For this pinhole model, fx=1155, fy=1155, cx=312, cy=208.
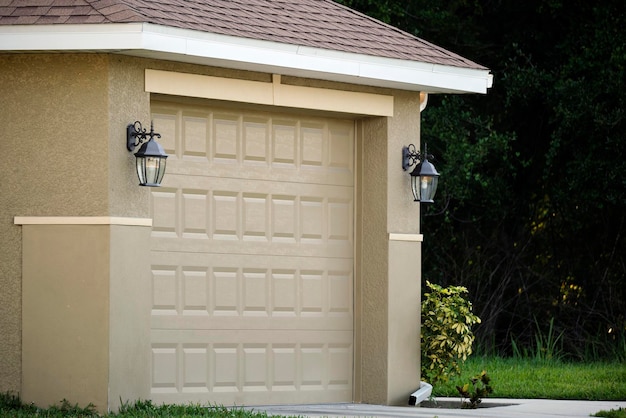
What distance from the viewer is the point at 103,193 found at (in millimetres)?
9172

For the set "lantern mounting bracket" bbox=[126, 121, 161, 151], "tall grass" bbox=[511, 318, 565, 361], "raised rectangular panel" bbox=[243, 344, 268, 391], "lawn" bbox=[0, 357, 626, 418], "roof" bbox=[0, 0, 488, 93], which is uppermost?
"roof" bbox=[0, 0, 488, 93]

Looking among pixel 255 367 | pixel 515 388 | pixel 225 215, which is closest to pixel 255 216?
pixel 225 215

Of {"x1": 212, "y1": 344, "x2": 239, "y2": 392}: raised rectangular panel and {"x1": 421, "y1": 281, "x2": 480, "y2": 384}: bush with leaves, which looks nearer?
{"x1": 212, "y1": 344, "x2": 239, "y2": 392}: raised rectangular panel

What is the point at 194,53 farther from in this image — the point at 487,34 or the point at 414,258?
the point at 487,34

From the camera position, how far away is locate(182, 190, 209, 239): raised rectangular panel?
1009 centimetres

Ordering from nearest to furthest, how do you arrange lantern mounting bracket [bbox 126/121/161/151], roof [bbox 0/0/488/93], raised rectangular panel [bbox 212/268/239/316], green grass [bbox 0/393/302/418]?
1. green grass [bbox 0/393/302/418]
2. roof [bbox 0/0/488/93]
3. lantern mounting bracket [bbox 126/121/161/151]
4. raised rectangular panel [bbox 212/268/239/316]

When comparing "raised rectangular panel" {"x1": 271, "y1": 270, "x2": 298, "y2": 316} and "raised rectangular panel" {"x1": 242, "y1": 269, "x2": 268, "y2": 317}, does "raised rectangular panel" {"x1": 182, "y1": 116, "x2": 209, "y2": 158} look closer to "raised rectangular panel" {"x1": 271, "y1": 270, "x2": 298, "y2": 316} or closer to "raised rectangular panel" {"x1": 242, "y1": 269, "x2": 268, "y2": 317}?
"raised rectangular panel" {"x1": 242, "y1": 269, "x2": 268, "y2": 317}

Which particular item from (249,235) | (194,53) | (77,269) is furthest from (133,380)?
(194,53)

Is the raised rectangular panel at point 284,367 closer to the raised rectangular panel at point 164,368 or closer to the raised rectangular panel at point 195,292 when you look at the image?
the raised rectangular panel at point 195,292

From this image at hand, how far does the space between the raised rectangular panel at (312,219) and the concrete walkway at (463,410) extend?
5.15 feet

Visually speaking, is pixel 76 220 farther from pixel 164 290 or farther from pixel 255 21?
pixel 255 21

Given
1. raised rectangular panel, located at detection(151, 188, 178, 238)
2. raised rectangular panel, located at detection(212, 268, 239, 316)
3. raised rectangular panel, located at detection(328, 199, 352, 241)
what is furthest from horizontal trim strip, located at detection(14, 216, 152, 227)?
raised rectangular panel, located at detection(328, 199, 352, 241)

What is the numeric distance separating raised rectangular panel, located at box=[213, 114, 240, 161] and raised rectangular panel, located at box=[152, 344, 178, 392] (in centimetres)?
177

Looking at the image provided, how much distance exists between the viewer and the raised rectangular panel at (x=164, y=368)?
32.4 ft
